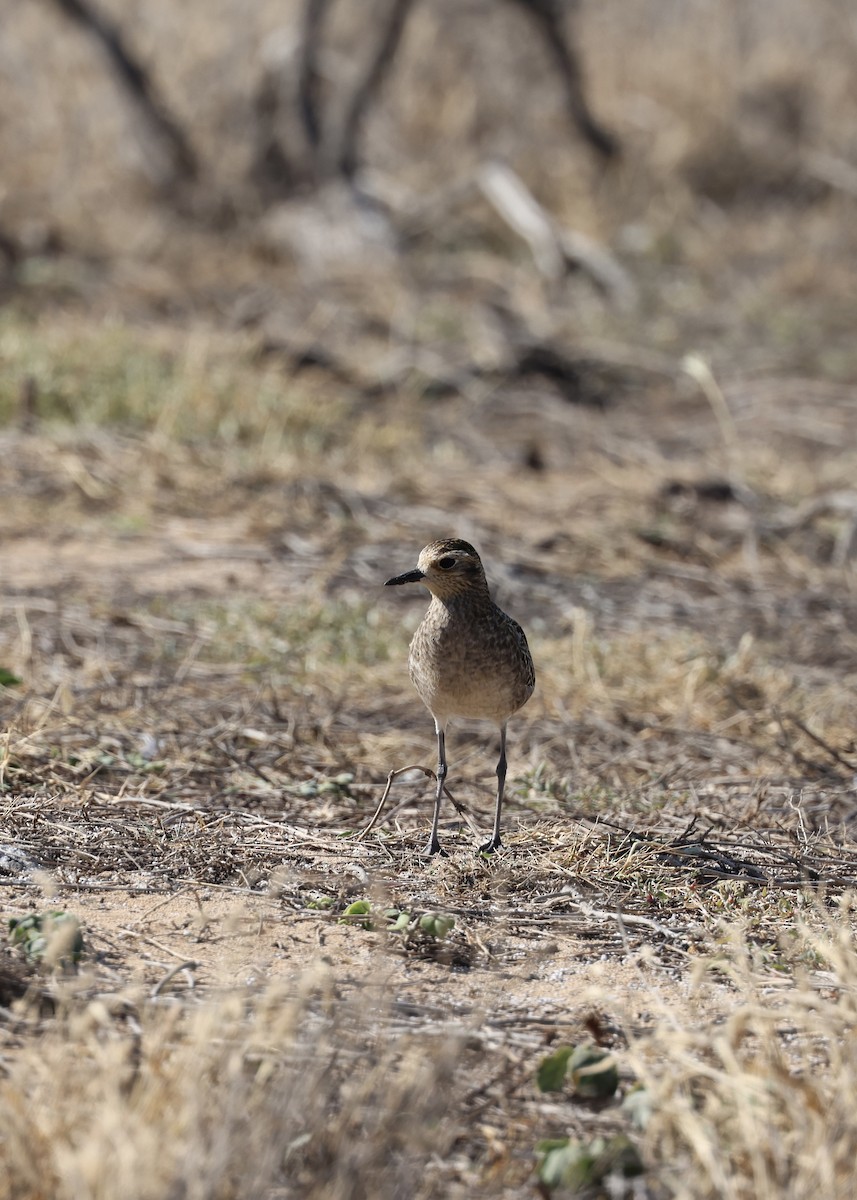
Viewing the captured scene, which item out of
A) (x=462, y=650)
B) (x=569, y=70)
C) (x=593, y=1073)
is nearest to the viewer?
(x=593, y=1073)

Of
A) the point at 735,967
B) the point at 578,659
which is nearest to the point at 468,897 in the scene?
the point at 735,967

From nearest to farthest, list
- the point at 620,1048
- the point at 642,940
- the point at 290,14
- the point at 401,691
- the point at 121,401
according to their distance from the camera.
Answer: the point at 620,1048, the point at 642,940, the point at 401,691, the point at 121,401, the point at 290,14

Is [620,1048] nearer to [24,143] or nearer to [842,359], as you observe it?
[842,359]

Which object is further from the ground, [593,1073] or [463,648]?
[463,648]

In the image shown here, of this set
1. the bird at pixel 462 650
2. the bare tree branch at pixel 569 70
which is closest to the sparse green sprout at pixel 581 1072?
the bird at pixel 462 650

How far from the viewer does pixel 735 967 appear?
12.7 feet

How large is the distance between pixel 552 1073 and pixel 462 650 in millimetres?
1637

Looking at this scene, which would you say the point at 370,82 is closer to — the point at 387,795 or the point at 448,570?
the point at 448,570

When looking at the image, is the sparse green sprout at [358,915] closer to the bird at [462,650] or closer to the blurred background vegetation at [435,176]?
the bird at [462,650]

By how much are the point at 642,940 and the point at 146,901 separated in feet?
4.39

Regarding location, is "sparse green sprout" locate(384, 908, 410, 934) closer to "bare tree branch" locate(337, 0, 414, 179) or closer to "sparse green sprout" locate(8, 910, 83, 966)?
"sparse green sprout" locate(8, 910, 83, 966)

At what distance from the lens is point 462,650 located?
471 centimetres

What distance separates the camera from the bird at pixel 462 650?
4.72 meters

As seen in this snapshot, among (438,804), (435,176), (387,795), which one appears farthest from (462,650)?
(435,176)
